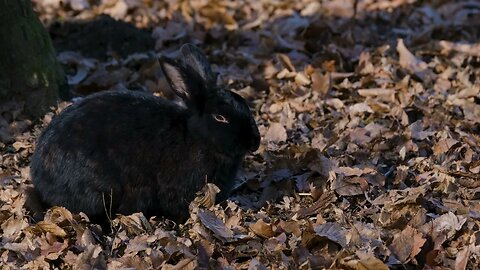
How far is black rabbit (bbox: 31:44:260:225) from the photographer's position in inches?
225

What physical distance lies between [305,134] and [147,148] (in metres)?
1.94

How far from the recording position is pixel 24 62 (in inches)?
299

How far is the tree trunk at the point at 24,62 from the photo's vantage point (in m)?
7.53

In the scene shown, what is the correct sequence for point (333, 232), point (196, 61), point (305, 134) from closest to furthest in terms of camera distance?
point (333, 232) < point (196, 61) < point (305, 134)

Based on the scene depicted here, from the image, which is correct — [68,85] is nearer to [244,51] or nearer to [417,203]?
[244,51]

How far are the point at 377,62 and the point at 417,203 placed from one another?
11.2ft

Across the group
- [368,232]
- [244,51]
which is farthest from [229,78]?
[368,232]

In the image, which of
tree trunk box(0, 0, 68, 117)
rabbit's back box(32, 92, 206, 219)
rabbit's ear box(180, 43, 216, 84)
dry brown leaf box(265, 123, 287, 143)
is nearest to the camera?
rabbit's back box(32, 92, 206, 219)

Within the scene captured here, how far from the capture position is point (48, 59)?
7.75 meters

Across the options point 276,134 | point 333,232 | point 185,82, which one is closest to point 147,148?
point 185,82

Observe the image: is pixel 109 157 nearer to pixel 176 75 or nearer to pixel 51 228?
pixel 51 228

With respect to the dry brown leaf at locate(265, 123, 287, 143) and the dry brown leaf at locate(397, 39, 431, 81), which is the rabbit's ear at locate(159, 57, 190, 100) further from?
the dry brown leaf at locate(397, 39, 431, 81)

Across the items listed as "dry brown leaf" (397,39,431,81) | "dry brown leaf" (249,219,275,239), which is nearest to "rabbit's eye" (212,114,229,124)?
"dry brown leaf" (249,219,275,239)

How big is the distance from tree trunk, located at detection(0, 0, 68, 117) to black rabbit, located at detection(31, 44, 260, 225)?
1733 millimetres
